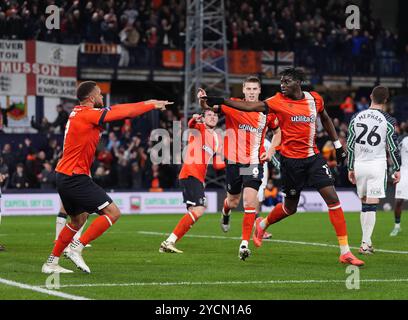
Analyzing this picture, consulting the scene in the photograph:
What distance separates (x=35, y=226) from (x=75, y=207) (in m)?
11.7

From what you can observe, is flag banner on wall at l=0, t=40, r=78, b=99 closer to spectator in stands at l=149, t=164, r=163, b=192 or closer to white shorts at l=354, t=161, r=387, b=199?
spectator in stands at l=149, t=164, r=163, b=192

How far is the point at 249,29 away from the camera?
40156 millimetres

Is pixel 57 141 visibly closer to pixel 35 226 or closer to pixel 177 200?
pixel 177 200

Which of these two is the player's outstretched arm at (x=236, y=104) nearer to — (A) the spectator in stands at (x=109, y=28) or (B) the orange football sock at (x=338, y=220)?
(B) the orange football sock at (x=338, y=220)

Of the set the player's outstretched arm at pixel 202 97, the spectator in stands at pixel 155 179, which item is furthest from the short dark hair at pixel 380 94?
the spectator in stands at pixel 155 179

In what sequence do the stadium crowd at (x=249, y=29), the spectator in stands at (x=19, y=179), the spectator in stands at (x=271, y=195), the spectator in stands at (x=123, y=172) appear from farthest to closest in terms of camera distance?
the stadium crowd at (x=249, y=29)
the spectator in stands at (x=271, y=195)
the spectator in stands at (x=123, y=172)
the spectator in stands at (x=19, y=179)

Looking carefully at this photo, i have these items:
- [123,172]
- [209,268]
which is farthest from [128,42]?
[209,268]

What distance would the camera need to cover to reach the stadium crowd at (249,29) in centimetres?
3528

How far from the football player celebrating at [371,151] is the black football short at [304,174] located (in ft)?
6.36

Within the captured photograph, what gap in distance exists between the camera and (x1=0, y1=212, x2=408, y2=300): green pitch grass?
10.3 m

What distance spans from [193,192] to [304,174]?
2722 mm

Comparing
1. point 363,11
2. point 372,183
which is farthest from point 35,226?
point 363,11

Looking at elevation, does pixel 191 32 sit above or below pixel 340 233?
above

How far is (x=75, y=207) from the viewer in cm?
1215
